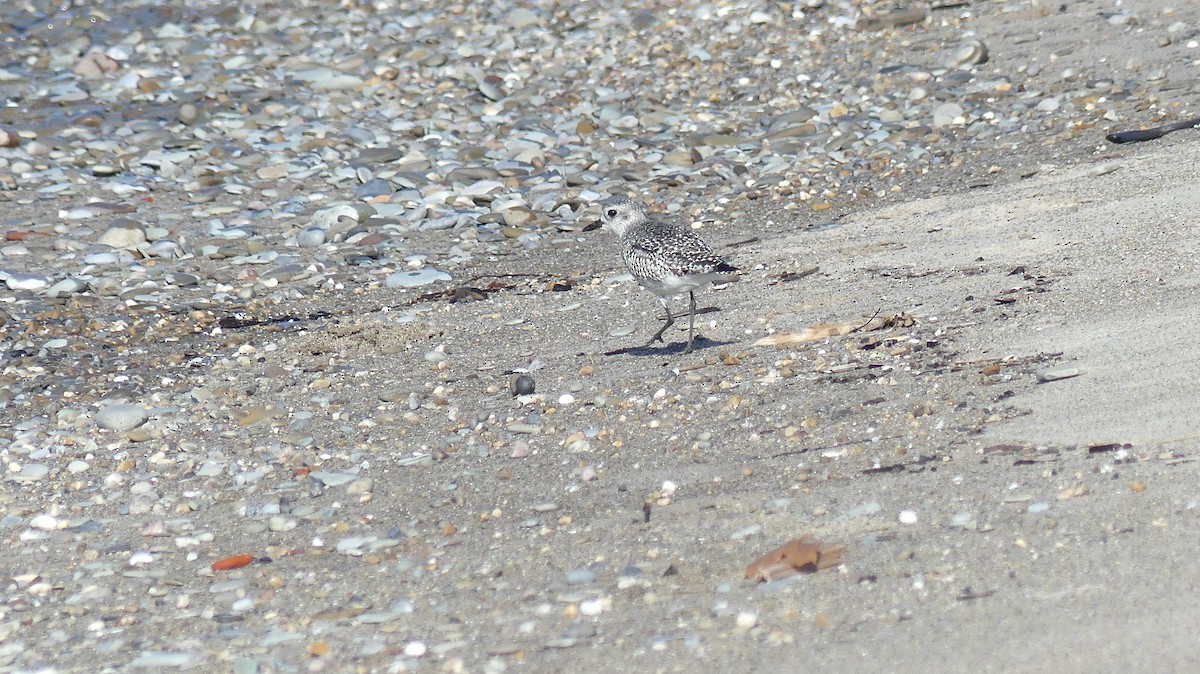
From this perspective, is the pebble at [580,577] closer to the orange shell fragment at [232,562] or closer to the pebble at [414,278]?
the orange shell fragment at [232,562]

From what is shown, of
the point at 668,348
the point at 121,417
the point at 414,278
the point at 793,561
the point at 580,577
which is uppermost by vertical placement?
the point at 793,561

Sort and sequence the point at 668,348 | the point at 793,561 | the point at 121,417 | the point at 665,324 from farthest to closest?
the point at 665,324 → the point at 668,348 → the point at 121,417 → the point at 793,561

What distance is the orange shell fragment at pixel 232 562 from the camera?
525 centimetres

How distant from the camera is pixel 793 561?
15.2 feet

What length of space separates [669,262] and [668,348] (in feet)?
1.91

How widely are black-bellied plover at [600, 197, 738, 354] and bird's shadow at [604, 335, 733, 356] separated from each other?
0.05 m

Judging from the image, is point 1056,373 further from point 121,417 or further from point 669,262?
point 121,417

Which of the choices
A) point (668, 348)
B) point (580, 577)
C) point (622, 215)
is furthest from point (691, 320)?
point (580, 577)

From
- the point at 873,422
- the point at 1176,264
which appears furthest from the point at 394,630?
the point at 1176,264

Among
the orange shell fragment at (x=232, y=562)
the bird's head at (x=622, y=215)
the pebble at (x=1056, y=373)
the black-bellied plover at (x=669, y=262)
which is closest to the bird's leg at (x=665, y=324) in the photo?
the black-bellied plover at (x=669, y=262)

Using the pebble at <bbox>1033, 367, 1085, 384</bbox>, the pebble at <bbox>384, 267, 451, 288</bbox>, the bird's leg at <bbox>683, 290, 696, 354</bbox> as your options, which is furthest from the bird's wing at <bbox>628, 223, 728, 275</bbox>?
the pebble at <bbox>384, 267, 451, 288</bbox>

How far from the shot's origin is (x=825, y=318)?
7.21m

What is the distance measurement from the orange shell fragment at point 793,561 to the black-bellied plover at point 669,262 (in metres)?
2.34

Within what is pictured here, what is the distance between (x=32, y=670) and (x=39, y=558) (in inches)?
40.1
